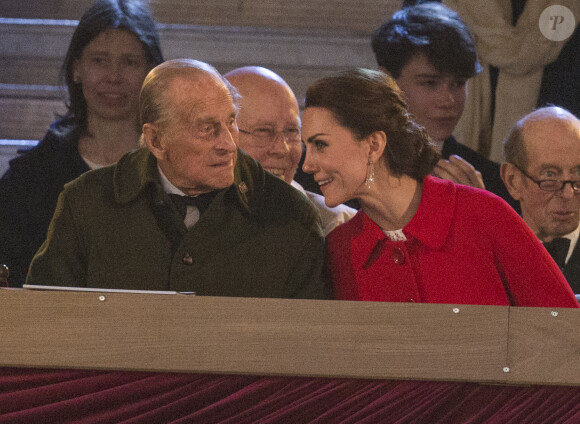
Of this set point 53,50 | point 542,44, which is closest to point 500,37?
point 542,44

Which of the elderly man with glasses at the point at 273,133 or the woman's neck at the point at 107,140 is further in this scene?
the woman's neck at the point at 107,140

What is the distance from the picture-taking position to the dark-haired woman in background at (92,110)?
117 inches

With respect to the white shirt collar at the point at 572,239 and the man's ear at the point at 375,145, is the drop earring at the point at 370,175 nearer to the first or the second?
the man's ear at the point at 375,145

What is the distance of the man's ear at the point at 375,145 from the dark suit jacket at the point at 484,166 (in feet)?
3.25

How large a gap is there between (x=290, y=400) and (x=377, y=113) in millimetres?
851

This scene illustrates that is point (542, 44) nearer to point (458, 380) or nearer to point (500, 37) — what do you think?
point (500, 37)

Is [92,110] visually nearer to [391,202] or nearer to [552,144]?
→ [391,202]

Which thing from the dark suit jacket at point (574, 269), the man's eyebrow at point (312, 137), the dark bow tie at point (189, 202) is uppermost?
the man's eyebrow at point (312, 137)

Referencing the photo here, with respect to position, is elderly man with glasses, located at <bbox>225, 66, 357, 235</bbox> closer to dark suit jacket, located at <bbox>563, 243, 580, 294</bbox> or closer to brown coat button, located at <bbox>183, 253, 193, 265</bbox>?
brown coat button, located at <bbox>183, 253, 193, 265</bbox>

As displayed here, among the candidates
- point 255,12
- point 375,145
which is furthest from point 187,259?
point 255,12

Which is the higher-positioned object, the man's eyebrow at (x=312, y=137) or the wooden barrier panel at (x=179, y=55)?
the wooden barrier panel at (x=179, y=55)

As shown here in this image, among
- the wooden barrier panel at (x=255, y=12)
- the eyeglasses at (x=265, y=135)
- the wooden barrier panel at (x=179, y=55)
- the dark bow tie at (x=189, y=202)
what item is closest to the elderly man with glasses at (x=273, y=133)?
the eyeglasses at (x=265, y=135)

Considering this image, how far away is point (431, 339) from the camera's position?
1.58 metres

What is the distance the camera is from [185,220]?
7.02ft
